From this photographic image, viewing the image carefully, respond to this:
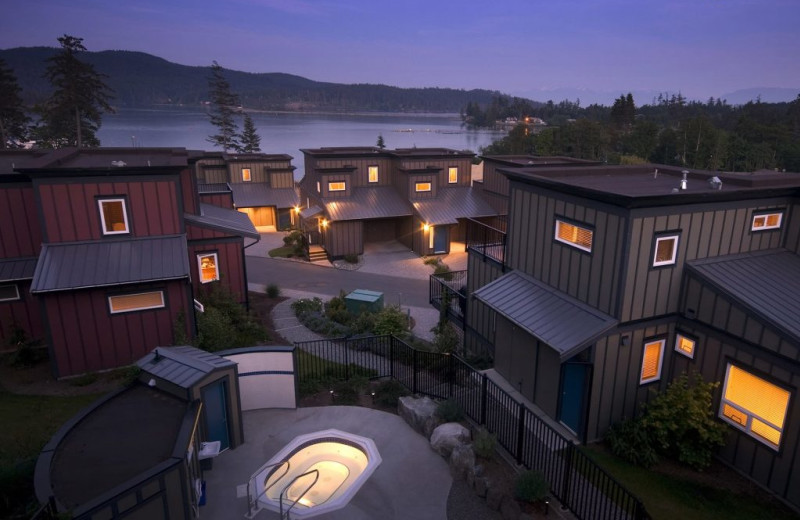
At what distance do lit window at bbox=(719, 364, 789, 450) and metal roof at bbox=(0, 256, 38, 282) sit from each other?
66.7 ft

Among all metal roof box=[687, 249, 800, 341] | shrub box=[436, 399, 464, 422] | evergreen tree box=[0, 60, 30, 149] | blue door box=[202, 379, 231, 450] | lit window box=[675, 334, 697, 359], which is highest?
evergreen tree box=[0, 60, 30, 149]

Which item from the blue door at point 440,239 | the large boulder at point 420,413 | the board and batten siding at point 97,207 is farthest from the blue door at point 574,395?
the blue door at point 440,239

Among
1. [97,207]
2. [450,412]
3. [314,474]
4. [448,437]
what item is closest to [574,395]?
[450,412]

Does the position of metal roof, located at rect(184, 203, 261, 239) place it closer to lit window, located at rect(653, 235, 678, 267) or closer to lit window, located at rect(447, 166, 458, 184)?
lit window, located at rect(653, 235, 678, 267)

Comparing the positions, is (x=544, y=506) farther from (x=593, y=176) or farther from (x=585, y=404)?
(x=593, y=176)

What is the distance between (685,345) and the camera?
11.4 m

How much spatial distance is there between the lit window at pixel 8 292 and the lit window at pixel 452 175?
26001 millimetres

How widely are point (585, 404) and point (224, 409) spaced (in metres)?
8.21

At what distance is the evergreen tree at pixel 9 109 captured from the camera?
44188mm

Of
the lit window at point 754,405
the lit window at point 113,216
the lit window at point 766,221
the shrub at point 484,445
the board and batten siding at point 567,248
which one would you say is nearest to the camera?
the lit window at point 754,405

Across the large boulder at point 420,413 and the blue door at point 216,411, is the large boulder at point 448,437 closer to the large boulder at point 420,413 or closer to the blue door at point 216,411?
the large boulder at point 420,413

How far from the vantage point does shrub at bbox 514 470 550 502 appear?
8680 millimetres

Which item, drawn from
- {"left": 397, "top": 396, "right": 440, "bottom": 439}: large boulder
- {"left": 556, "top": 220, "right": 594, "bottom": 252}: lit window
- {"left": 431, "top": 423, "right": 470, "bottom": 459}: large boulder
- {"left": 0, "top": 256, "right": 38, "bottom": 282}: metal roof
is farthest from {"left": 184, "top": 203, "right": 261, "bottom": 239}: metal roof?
{"left": 556, "top": 220, "right": 594, "bottom": 252}: lit window

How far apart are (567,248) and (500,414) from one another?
14.2 feet
